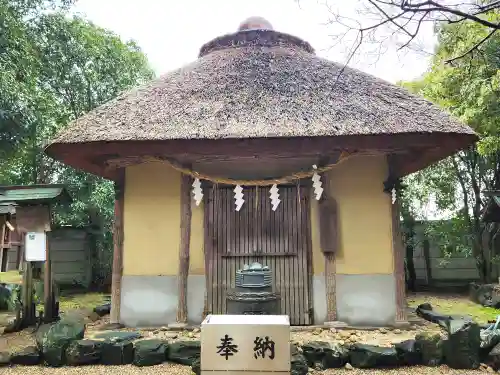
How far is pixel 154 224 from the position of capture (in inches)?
240

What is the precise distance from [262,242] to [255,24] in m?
5.47

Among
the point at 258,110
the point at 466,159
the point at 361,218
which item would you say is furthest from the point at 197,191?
the point at 466,159

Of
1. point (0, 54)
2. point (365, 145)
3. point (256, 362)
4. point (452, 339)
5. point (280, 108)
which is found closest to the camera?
point (256, 362)

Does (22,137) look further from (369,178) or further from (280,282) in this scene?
(369,178)

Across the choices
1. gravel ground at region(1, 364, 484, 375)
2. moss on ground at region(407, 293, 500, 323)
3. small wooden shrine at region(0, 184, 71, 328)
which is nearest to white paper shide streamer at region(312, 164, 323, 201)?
gravel ground at region(1, 364, 484, 375)

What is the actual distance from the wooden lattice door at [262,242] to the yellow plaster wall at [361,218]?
240 millimetres

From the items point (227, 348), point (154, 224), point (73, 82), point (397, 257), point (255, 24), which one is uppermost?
point (255, 24)

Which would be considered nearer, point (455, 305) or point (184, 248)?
point (184, 248)

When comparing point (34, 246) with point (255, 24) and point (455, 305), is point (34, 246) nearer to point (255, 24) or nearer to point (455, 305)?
point (255, 24)

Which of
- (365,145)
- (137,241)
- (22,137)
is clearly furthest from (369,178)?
(22,137)

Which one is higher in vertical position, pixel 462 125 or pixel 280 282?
pixel 462 125

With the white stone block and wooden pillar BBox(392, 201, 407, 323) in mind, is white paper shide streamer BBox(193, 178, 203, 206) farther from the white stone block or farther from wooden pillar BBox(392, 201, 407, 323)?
wooden pillar BBox(392, 201, 407, 323)

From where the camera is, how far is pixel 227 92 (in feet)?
20.7

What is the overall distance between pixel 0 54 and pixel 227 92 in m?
4.37
